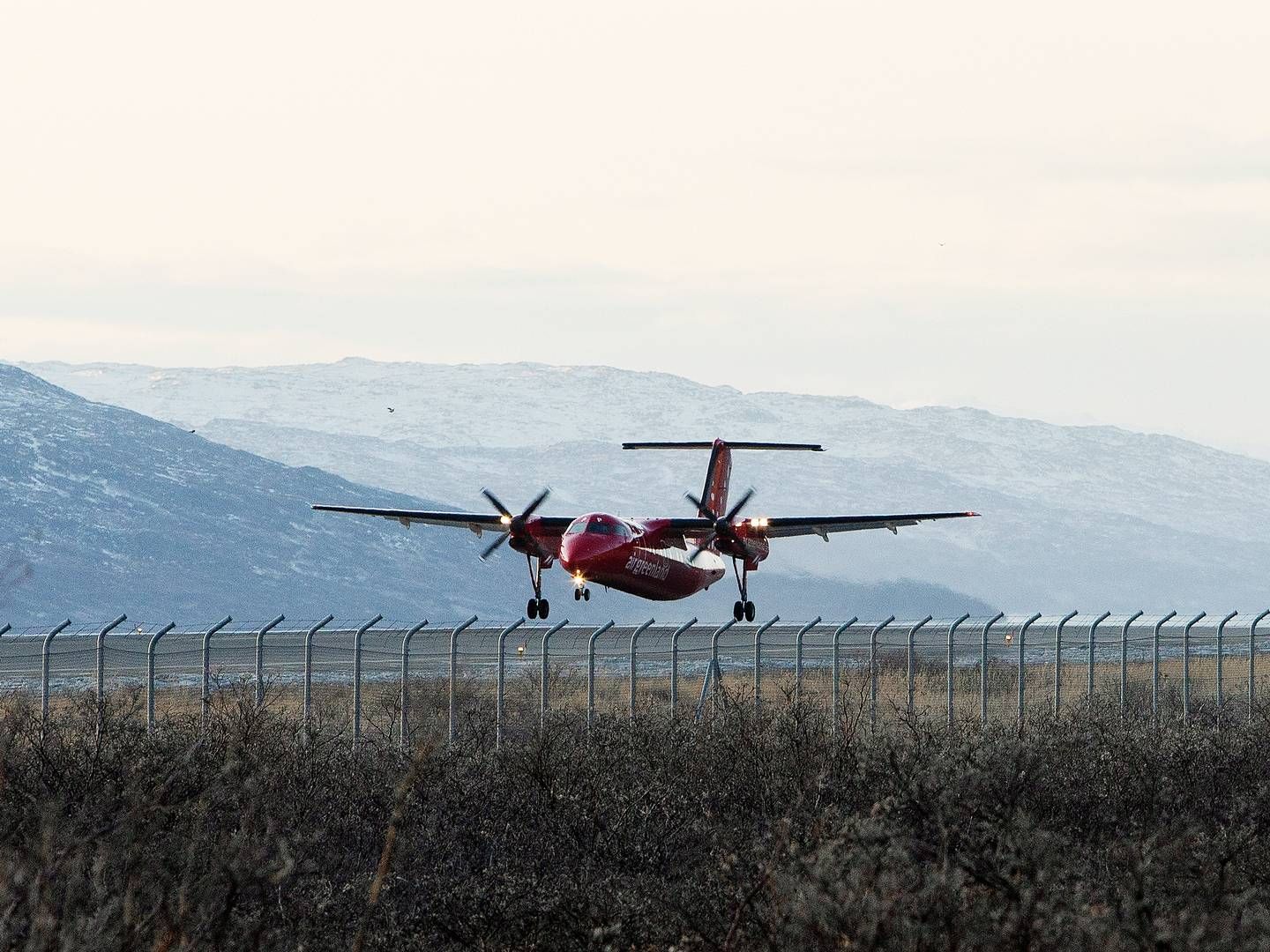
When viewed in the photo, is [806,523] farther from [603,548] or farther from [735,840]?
[735,840]

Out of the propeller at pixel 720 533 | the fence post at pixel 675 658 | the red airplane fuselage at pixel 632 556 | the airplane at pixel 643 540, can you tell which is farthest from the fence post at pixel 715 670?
the propeller at pixel 720 533

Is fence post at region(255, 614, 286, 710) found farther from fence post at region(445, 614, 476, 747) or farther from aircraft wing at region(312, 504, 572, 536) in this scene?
aircraft wing at region(312, 504, 572, 536)

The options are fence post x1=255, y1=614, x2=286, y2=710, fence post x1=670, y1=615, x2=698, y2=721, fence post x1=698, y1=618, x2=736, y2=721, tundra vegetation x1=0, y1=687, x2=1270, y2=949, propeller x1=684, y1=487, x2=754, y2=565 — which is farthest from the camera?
propeller x1=684, y1=487, x2=754, y2=565

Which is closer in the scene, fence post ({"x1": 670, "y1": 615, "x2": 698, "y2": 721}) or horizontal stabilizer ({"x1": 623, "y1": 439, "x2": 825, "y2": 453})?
fence post ({"x1": 670, "y1": 615, "x2": 698, "y2": 721})

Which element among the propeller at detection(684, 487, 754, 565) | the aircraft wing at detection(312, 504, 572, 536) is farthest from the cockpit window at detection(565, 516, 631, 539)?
the propeller at detection(684, 487, 754, 565)

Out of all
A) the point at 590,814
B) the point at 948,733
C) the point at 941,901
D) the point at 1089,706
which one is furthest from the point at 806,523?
the point at 941,901

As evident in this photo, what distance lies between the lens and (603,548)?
132ft

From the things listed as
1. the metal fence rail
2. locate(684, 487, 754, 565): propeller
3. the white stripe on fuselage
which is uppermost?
locate(684, 487, 754, 565): propeller

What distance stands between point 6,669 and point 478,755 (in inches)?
1656

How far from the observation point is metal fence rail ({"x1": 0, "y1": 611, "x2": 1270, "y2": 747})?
2669cm

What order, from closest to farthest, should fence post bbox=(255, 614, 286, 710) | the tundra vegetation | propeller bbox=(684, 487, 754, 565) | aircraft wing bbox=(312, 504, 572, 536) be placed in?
the tundra vegetation
fence post bbox=(255, 614, 286, 710)
propeller bbox=(684, 487, 754, 565)
aircraft wing bbox=(312, 504, 572, 536)

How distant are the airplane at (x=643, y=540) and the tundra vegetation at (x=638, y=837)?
36.2ft

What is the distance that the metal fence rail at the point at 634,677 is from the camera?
87.6ft

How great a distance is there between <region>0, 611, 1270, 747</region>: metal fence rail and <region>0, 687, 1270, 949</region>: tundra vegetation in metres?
1.04
